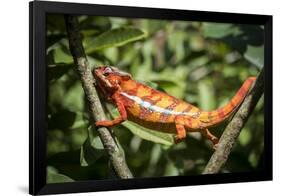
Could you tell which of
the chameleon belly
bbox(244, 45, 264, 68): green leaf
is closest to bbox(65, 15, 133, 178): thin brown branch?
the chameleon belly

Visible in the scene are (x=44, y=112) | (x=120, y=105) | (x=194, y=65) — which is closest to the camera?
(x=44, y=112)

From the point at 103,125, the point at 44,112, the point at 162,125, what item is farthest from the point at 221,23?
the point at 44,112

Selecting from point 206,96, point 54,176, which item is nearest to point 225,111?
point 206,96

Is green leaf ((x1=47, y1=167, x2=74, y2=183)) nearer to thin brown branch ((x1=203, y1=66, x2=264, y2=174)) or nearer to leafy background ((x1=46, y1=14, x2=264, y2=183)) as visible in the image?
leafy background ((x1=46, y1=14, x2=264, y2=183))

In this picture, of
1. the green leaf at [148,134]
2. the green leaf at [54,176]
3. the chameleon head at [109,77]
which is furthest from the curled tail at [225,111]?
the green leaf at [54,176]

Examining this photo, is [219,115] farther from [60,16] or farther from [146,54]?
[60,16]

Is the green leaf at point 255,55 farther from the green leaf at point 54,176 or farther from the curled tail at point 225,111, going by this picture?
the green leaf at point 54,176

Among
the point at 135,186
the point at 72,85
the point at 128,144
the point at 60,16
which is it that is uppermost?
the point at 60,16

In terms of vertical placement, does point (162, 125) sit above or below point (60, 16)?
below
